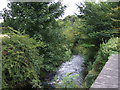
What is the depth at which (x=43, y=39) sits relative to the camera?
5.30 m

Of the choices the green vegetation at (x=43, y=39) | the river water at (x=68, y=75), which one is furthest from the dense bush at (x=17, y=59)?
the river water at (x=68, y=75)

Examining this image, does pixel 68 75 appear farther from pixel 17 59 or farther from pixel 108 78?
pixel 108 78

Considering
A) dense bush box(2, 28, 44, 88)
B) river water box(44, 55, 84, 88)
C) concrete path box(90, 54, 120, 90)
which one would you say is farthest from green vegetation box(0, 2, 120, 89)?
concrete path box(90, 54, 120, 90)

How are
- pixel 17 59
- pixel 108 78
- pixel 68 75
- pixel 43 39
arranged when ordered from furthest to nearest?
pixel 43 39, pixel 68 75, pixel 17 59, pixel 108 78

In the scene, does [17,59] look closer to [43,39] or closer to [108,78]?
[108,78]

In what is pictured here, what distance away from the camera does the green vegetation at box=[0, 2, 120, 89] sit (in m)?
3.26

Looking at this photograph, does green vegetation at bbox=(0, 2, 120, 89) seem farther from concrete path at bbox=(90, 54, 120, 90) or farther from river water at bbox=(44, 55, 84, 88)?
concrete path at bbox=(90, 54, 120, 90)

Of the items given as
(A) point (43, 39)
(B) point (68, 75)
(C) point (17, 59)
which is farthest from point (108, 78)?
(A) point (43, 39)

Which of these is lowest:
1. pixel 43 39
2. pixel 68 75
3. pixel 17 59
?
pixel 68 75

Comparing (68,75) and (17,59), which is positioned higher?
(17,59)

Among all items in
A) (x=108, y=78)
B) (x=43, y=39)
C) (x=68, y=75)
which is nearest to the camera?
(x=108, y=78)

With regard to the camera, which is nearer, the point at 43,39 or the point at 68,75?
the point at 68,75

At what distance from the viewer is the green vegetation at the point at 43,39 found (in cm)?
326

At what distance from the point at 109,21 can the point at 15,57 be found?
14.4 ft
